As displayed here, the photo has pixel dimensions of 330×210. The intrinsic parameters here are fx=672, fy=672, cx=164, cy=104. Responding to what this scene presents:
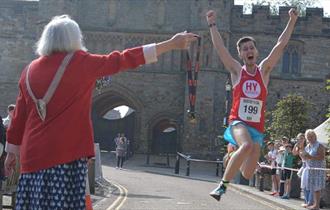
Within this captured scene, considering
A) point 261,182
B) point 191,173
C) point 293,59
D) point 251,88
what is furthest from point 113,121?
point 251,88

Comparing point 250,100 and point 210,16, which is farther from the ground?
point 210,16

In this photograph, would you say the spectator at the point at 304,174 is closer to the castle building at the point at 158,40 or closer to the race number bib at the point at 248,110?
the race number bib at the point at 248,110

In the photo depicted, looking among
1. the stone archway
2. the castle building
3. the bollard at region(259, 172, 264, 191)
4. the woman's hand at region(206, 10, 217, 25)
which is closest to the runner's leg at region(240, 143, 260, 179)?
the woman's hand at region(206, 10, 217, 25)

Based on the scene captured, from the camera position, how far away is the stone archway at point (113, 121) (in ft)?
121

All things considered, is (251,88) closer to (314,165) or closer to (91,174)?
(314,165)

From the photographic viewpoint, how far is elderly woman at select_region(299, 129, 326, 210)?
13141 mm

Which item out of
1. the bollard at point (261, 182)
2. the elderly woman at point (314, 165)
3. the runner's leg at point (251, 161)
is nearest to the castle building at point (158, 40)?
the bollard at point (261, 182)

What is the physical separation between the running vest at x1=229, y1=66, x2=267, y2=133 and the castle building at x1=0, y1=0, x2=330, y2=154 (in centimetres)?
2926

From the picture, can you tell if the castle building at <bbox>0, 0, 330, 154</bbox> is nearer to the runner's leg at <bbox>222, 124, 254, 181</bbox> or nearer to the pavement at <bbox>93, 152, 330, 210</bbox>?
the pavement at <bbox>93, 152, 330, 210</bbox>

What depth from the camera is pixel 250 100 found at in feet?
21.3

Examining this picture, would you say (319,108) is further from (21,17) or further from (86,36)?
(21,17)

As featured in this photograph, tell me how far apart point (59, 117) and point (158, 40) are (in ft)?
106

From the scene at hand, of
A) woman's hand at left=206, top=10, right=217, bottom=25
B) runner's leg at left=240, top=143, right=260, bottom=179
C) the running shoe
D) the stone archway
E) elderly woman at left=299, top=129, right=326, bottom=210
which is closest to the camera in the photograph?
the running shoe

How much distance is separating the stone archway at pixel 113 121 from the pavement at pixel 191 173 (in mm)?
1911
